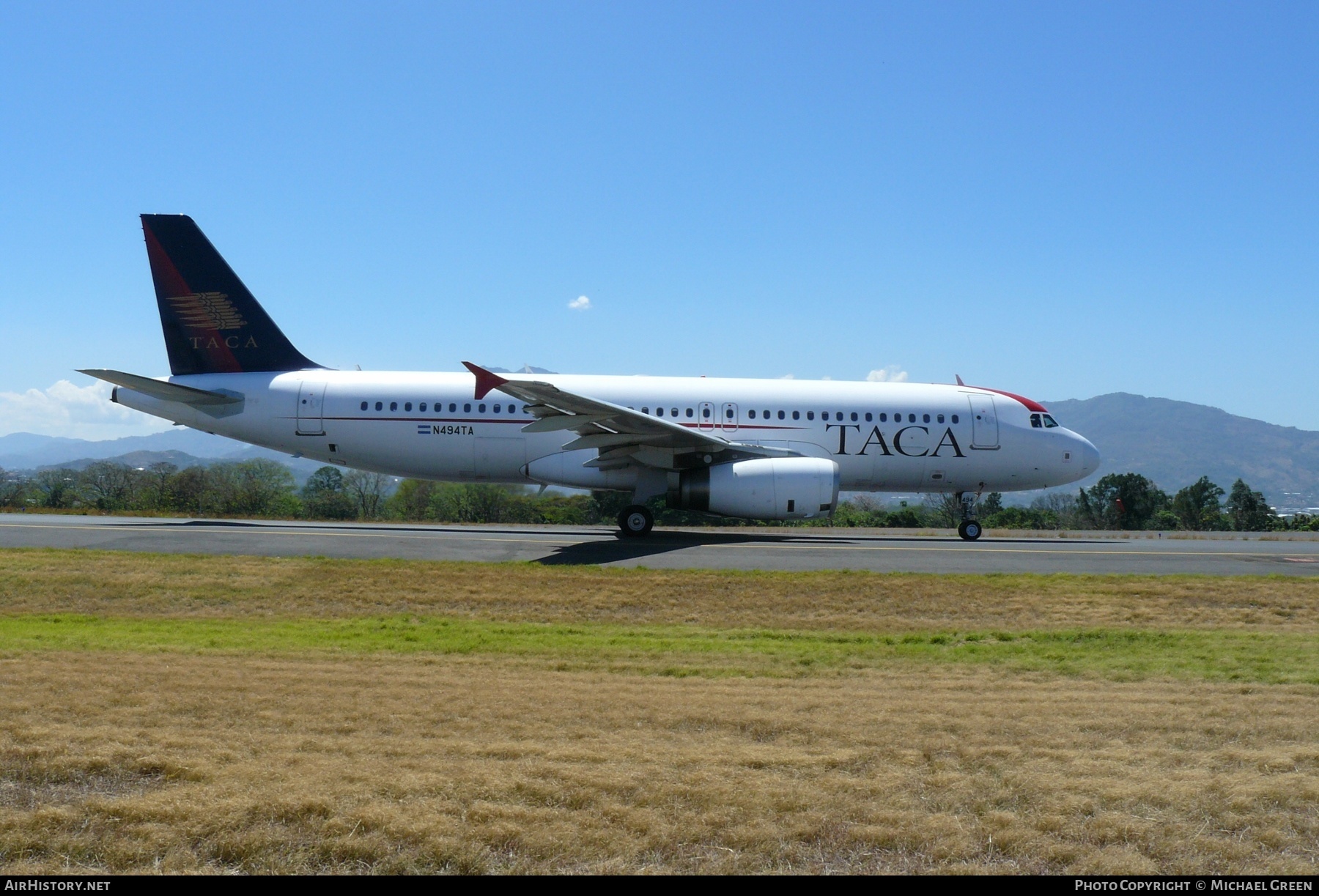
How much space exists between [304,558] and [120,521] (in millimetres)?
11137

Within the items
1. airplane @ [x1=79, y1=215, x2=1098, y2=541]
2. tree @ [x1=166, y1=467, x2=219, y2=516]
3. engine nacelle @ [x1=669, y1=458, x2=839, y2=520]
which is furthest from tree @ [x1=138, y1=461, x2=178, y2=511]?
engine nacelle @ [x1=669, y1=458, x2=839, y2=520]

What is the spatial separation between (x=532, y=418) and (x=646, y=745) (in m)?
17.1

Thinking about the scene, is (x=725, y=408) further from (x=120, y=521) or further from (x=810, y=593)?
(x=120, y=521)

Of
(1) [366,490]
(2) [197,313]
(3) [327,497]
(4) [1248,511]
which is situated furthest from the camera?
(1) [366,490]

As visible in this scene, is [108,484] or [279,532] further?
[108,484]

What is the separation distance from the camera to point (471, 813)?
4.64 m

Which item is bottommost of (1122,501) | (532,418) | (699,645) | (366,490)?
(699,645)

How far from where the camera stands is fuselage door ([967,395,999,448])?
77.9 ft

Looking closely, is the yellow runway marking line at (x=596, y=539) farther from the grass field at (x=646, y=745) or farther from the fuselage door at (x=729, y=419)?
the grass field at (x=646, y=745)

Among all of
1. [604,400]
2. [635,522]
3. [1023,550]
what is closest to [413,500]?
[604,400]

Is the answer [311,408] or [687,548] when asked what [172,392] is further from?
[687,548]

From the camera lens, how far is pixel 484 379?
18.7 meters

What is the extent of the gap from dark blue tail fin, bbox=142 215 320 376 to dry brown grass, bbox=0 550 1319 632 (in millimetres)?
9577

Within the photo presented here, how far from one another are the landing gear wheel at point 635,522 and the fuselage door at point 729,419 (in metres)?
3.08
